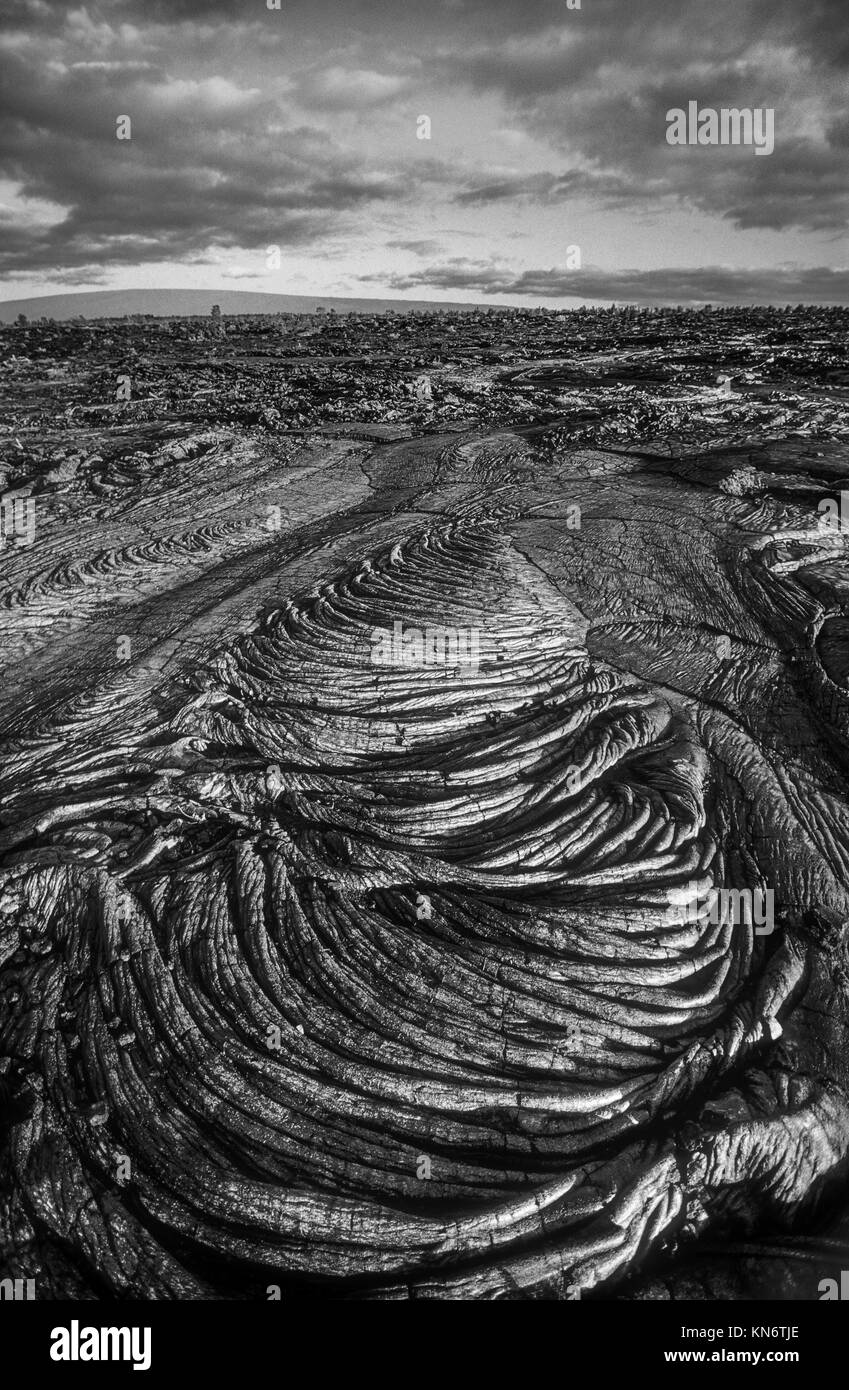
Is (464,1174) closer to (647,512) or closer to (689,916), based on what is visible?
(689,916)

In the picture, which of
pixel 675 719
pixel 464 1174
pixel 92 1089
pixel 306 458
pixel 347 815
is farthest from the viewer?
pixel 306 458

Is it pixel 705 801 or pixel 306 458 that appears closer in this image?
pixel 705 801
